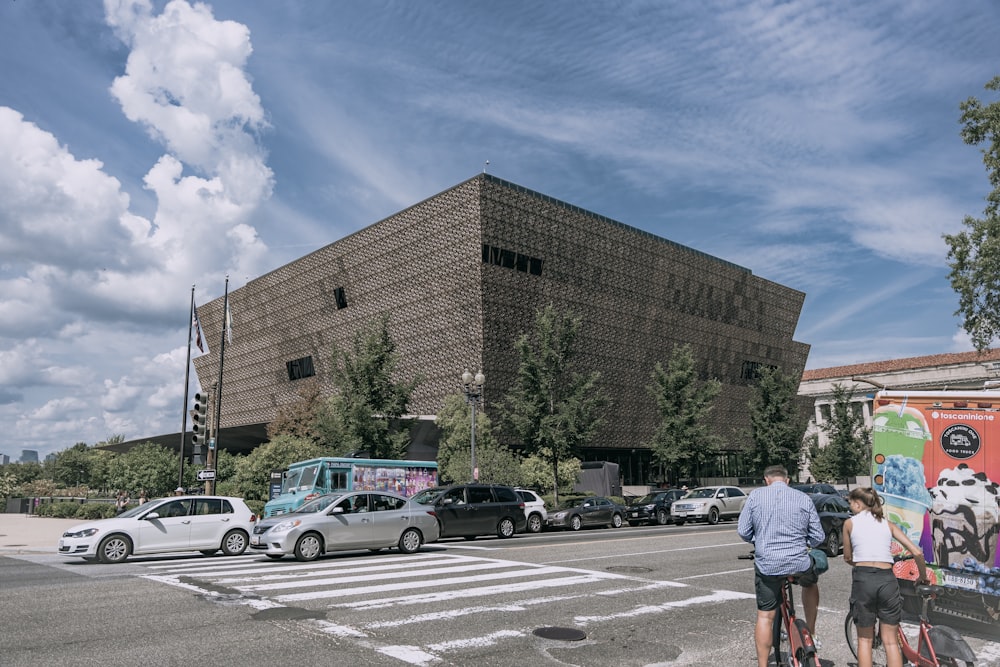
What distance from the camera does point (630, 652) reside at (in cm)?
751

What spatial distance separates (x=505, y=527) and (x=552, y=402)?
621 inches

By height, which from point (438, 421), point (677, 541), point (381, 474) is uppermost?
point (438, 421)

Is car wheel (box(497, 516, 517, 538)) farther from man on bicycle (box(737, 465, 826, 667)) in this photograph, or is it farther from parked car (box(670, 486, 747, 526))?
man on bicycle (box(737, 465, 826, 667))

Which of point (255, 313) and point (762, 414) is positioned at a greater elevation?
point (255, 313)

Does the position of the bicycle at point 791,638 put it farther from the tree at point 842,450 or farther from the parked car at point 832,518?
the tree at point 842,450

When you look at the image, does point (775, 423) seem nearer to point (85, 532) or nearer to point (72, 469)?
point (85, 532)

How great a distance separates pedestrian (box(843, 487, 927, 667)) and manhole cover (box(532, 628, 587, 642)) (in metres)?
3.03

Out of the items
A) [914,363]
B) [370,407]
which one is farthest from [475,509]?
[914,363]

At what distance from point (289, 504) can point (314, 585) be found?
505 inches

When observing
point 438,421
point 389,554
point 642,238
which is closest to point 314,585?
point 389,554

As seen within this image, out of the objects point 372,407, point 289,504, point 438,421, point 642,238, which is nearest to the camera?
point 289,504

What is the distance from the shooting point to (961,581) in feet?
23.2

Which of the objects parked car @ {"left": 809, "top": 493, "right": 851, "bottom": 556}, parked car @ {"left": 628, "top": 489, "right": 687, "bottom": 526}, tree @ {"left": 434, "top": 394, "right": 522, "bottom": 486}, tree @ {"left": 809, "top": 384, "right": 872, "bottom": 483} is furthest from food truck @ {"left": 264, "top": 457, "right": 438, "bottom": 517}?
tree @ {"left": 809, "top": 384, "right": 872, "bottom": 483}

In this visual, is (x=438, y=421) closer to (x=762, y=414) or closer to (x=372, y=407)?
(x=372, y=407)
